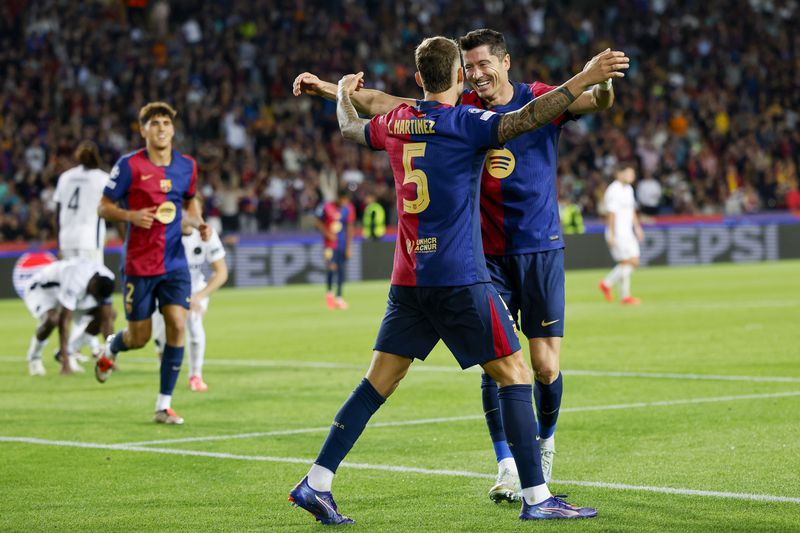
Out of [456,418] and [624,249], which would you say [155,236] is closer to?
[456,418]

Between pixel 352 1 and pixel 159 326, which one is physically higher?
pixel 352 1

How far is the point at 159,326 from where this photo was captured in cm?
1402

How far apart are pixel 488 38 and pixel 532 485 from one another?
7.61 ft

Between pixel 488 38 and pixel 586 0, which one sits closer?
pixel 488 38

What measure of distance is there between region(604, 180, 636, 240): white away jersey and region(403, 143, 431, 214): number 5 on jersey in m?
16.4

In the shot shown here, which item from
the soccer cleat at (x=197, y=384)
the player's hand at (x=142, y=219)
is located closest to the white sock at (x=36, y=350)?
the soccer cleat at (x=197, y=384)

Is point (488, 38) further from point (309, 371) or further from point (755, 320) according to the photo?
point (755, 320)

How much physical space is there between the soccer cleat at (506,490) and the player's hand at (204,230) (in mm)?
4410

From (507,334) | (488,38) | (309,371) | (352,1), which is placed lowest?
(309,371)

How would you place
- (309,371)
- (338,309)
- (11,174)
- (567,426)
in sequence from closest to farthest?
(567,426) → (309,371) → (338,309) → (11,174)

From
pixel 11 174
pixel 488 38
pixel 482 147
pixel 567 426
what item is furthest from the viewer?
pixel 11 174

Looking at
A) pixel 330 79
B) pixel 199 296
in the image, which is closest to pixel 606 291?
pixel 199 296

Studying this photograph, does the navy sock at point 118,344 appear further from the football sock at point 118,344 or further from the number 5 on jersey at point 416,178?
the number 5 on jersey at point 416,178

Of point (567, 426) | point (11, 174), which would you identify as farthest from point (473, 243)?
point (11, 174)
